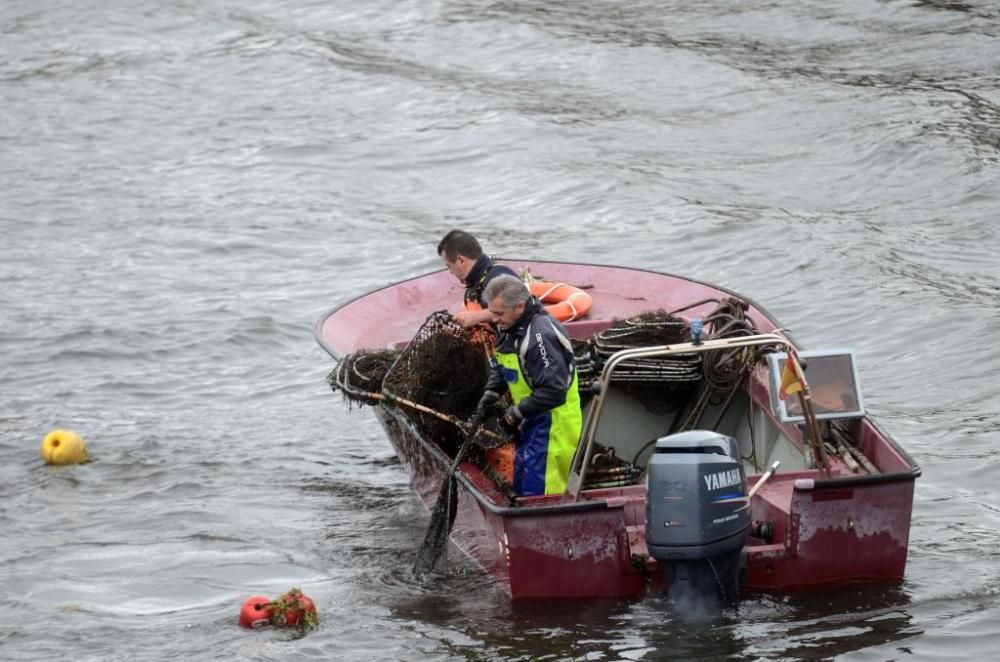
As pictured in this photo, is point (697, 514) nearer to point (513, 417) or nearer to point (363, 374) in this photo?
point (513, 417)

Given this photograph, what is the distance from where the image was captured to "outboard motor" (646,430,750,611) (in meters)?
6.43

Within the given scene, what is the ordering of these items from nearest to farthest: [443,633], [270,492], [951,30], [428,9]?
[443,633]
[270,492]
[951,30]
[428,9]

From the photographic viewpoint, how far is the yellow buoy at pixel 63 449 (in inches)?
418

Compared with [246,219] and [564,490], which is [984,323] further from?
[246,219]

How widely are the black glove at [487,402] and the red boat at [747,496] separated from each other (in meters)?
0.39

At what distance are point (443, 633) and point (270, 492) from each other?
3.10 m

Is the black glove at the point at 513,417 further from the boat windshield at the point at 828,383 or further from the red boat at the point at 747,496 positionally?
the boat windshield at the point at 828,383

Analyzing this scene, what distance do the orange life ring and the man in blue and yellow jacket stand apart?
2.21 meters

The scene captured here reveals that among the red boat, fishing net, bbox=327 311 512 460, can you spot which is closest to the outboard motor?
the red boat

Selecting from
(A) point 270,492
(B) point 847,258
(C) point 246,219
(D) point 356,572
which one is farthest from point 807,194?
(D) point 356,572

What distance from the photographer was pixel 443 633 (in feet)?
24.1

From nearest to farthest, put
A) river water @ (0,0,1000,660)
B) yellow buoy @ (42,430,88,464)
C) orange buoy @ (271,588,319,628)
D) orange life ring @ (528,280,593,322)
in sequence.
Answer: orange buoy @ (271,588,319,628)
river water @ (0,0,1000,660)
orange life ring @ (528,280,593,322)
yellow buoy @ (42,430,88,464)

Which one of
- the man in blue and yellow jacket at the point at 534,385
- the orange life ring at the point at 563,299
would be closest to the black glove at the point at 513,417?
the man in blue and yellow jacket at the point at 534,385

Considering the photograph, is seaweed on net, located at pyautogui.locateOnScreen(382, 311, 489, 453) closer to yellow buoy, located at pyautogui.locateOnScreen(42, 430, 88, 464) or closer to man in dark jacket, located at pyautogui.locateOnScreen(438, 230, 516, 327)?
man in dark jacket, located at pyautogui.locateOnScreen(438, 230, 516, 327)
